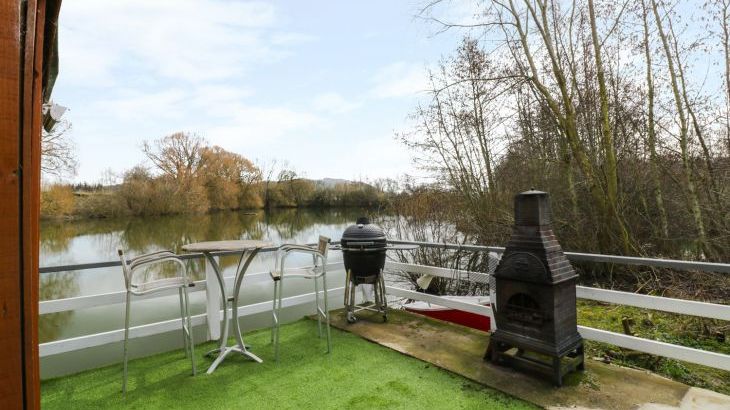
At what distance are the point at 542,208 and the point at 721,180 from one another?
14.6ft

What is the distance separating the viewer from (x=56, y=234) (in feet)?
50.6

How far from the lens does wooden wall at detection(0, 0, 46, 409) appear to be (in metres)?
0.67

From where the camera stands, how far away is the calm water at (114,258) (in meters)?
6.22

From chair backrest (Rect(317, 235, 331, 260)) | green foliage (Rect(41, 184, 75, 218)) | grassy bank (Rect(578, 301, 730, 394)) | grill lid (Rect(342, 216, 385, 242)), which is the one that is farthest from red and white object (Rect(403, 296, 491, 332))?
green foliage (Rect(41, 184, 75, 218))

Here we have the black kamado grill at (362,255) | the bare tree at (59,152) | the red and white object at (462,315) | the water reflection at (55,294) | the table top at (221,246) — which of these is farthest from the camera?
the bare tree at (59,152)

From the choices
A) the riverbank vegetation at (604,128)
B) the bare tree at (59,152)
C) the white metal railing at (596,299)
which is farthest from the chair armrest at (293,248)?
the bare tree at (59,152)

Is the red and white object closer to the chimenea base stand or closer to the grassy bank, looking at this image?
the grassy bank

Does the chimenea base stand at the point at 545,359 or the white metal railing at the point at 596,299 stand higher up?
the white metal railing at the point at 596,299

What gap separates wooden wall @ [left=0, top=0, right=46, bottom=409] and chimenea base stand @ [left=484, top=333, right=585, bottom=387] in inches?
102

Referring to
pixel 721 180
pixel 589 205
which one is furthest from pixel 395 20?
pixel 721 180

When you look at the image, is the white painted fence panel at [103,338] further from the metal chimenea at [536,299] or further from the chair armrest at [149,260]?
the metal chimenea at [536,299]

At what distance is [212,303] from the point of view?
341 cm

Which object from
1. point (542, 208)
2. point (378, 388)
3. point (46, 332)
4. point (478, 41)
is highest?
point (478, 41)

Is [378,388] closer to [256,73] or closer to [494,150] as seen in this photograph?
[494,150]
